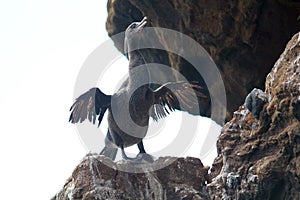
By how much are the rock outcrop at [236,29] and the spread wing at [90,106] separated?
153 cm

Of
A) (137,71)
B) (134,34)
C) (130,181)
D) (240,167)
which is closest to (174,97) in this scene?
(137,71)

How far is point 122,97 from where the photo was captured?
962 cm

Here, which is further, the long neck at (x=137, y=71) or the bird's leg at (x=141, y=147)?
the bird's leg at (x=141, y=147)

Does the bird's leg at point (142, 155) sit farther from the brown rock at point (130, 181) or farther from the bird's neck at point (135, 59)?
the bird's neck at point (135, 59)

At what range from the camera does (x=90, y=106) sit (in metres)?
9.67

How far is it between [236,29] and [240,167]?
2627 mm

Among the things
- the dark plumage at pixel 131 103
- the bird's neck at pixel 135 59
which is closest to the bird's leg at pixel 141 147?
the dark plumage at pixel 131 103

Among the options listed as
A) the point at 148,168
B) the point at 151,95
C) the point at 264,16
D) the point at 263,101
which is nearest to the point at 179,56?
the point at 151,95

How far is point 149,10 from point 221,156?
3248 millimetres

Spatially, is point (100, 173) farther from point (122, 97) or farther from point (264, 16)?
point (264, 16)

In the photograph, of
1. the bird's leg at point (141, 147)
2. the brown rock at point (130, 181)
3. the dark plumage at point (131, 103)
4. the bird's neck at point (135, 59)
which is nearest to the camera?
the brown rock at point (130, 181)

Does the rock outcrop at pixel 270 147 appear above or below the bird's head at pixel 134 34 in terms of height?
Result: below

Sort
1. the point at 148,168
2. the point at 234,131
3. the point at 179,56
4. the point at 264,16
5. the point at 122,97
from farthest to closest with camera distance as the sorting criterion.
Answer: the point at 179,56, the point at 122,97, the point at 264,16, the point at 148,168, the point at 234,131

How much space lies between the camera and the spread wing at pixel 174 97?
9.62 metres
